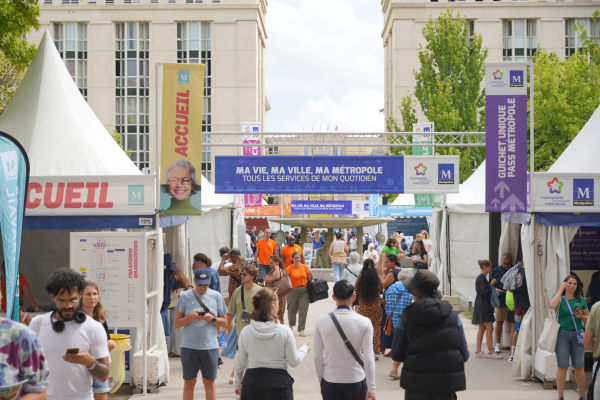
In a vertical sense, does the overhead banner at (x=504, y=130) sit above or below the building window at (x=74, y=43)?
below

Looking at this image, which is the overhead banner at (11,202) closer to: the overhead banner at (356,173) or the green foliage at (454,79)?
the overhead banner at (356,173)

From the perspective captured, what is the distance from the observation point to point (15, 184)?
17.6 ft

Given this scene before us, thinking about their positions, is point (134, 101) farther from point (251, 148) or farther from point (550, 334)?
point (550, 334)

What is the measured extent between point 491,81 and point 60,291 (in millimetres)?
6832

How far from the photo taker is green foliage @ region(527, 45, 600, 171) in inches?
1065

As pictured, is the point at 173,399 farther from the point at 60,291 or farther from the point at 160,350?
Result: the point at 60,291

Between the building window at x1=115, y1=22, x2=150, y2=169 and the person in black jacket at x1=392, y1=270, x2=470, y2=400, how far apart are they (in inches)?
2078

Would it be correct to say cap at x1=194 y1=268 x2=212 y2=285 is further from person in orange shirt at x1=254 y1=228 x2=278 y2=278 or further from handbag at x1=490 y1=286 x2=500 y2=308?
person in orange shirt at x1=254 y1=228 x2=278 y2=278

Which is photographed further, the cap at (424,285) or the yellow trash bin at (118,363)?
the yellow trash bin at (118,363)

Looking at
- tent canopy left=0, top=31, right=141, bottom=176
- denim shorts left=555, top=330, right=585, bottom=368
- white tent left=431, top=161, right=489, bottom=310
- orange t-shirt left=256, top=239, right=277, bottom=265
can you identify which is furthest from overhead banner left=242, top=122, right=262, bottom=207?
denim shorts left=555, top=330, right=585, bottom=368

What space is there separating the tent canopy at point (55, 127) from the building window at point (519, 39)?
5173 centimetres

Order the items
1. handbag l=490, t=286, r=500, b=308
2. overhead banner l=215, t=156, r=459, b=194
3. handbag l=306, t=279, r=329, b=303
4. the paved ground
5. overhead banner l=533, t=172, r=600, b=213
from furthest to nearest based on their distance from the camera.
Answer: overhead banner l=215, t=156, r=459, b=194 → handbag l=306, t=279, r=329, b=303 → handbag l=490, t=286, r=500, b=308 → overhead banner l=533, t=172, r=600, b=213 → the paved ground

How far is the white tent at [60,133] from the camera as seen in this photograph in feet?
27.7

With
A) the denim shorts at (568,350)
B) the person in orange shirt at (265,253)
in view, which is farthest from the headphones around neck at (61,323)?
the person in orange shirt at (265,253)
